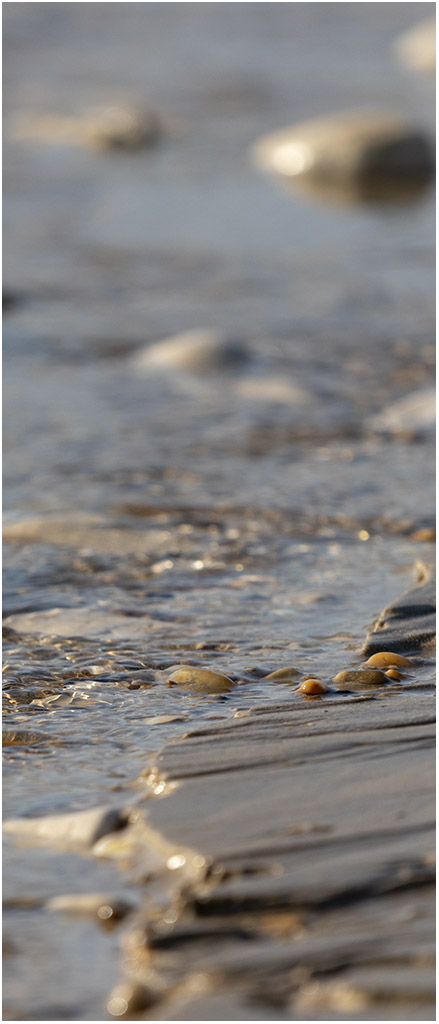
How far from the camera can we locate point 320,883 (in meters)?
1.34

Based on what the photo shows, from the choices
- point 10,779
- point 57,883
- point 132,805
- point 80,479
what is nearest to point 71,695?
point 10,779

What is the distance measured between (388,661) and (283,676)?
0.19 metres

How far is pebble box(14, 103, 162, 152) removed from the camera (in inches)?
352

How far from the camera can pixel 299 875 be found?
1359mm

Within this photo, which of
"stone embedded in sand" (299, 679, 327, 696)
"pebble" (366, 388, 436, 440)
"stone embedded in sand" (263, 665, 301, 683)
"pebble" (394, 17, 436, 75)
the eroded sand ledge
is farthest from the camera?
"pebble" (394, 17, 436, 75)

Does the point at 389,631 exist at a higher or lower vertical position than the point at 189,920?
higher

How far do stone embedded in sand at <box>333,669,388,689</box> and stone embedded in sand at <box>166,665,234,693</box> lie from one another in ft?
0.62

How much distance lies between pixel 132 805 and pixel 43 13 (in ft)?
39.9

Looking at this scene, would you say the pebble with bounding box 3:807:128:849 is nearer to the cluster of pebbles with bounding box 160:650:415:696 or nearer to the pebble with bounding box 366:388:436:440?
the cluster of pebbles with bounding box 160:650:415:696

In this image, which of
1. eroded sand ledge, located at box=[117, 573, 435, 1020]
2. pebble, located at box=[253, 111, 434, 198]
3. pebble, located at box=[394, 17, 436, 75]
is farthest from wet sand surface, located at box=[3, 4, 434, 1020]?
pebble, located at box=[394, 17, 436, 75]

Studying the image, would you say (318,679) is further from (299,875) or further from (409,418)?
(409,418)

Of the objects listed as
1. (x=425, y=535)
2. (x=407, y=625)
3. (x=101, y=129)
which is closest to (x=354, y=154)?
(x=101, y=129)

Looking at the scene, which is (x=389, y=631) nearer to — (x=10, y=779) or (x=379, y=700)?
(x=379, y=700)

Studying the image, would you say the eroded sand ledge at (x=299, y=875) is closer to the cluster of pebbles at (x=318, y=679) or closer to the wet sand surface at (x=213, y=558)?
the wet sand surface at (x=213, y=558)
